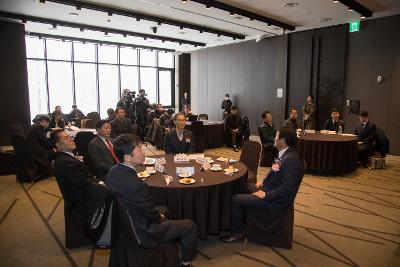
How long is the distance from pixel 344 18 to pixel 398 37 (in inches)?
59.2

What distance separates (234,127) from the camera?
9.08 metres

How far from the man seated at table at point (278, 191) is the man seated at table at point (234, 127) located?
554cm

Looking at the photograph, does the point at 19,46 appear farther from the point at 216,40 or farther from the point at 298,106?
the point at 298,106

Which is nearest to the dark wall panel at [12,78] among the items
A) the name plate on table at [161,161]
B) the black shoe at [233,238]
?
the name plate on table at [161,161]

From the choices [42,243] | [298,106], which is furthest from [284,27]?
[42,243]

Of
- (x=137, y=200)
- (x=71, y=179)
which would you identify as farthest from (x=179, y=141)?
(x=137, y=200)

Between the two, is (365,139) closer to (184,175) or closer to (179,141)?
(179,141)

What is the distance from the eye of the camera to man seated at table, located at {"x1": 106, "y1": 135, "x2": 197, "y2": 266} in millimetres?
2111

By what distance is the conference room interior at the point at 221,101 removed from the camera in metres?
3.25

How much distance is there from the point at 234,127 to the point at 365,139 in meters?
3.51

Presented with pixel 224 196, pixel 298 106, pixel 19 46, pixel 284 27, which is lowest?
pixel 224 196

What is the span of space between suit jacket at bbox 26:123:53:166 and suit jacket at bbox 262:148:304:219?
4.45m

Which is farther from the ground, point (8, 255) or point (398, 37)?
point (398, 37)

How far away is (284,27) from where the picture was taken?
373 inches
